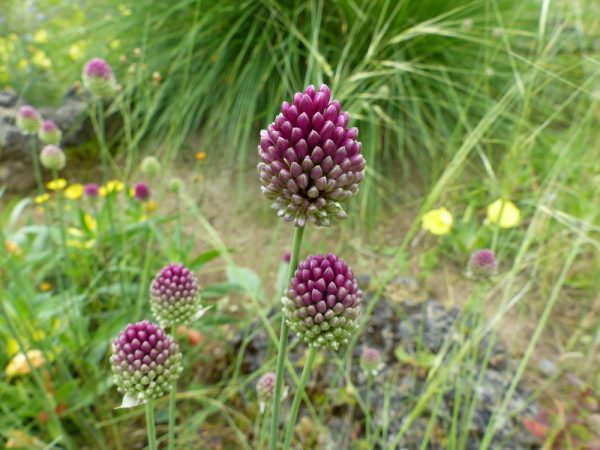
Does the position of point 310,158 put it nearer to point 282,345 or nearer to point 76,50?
point 282,345

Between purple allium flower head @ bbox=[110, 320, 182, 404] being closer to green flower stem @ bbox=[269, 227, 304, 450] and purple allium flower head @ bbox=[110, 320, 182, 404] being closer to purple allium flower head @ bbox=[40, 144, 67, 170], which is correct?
green flower stem @ bbox=[269, 227, 304, 450]

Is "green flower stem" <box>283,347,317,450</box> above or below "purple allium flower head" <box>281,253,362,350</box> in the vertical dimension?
below

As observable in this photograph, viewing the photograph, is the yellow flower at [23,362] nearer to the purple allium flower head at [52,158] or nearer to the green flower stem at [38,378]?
the green flower stem at [38,378]

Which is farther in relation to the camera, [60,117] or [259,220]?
[60,117]

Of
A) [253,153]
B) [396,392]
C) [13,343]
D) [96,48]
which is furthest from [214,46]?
[396,392]

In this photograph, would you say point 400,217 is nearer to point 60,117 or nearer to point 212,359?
point 212,359

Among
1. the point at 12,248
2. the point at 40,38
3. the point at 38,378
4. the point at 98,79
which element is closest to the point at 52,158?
the point at 98,79

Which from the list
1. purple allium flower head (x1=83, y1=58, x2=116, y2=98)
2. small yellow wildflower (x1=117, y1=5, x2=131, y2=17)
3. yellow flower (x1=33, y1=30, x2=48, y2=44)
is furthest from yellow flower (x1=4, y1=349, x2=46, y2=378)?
yellow flower (x1=33, y1=30, x2=48, y2=44)
